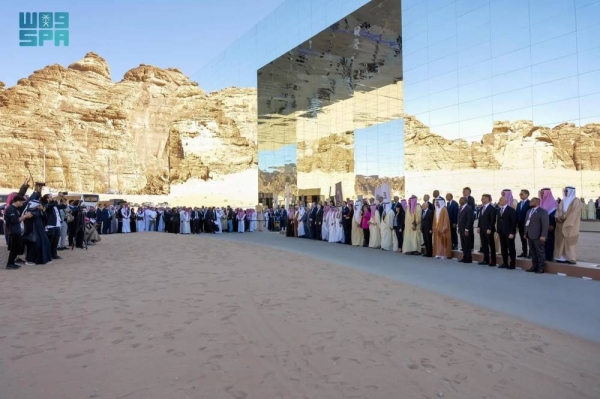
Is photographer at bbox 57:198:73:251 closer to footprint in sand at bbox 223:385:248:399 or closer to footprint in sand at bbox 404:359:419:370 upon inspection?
footprint in sand at bbox 223:385:248:399

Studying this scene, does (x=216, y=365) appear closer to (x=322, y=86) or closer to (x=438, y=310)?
(x=438, y=310)

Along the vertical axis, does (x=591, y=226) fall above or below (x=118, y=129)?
below

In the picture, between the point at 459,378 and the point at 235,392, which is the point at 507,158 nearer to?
the point at 459,378

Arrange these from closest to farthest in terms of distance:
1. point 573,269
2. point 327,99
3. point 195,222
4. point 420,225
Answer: point 573,269
point 420,225
point 195,222
point 327,99

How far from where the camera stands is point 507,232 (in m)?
9.63

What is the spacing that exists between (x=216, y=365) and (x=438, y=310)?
3246 millimetres

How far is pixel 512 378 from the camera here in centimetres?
352

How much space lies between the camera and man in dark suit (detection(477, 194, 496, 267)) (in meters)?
9.98

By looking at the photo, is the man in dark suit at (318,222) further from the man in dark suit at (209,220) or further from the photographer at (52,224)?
the photographer at (52,224)

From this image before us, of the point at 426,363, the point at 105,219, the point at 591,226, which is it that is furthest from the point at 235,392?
the point at 105,219

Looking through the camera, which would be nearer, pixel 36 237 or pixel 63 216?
pixel 36 237

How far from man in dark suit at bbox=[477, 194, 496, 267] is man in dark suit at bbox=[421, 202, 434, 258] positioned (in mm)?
1779

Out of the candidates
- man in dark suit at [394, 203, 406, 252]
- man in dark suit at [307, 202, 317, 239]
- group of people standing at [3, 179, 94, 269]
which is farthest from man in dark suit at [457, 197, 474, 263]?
group of people standing at [3, 179, 94, 269]

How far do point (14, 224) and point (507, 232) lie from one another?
11055 mm
